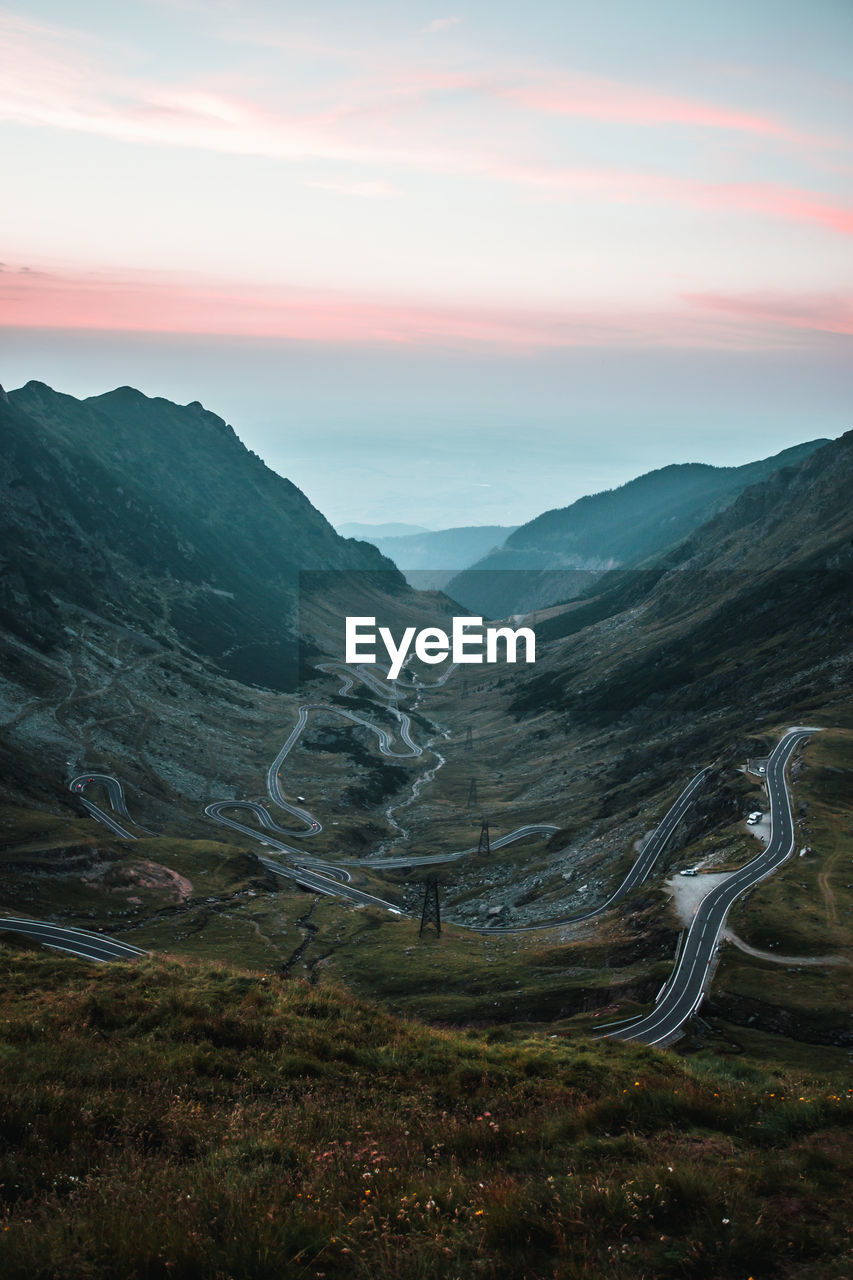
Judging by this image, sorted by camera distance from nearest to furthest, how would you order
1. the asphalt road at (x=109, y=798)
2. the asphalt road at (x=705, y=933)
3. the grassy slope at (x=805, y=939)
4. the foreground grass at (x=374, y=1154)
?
the foreground grass at (x=374, y=1154)
the grassy slope at (x=805, y=939)
the asphalt road at (x=705, y=933)
the asphalt road at (x=109, y=798)

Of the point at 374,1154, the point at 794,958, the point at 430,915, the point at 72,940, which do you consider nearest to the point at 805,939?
the point at 794,958

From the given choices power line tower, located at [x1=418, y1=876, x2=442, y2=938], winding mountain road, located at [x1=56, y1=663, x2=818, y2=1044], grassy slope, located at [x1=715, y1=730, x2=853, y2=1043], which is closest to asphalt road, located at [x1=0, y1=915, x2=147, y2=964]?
winding mountain road, located at [x1=56, y1=663, x2=818, y2=1044]

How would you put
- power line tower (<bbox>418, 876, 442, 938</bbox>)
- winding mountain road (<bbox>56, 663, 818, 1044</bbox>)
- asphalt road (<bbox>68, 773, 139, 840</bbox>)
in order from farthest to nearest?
1. asphalt road (<bbox>68, 773, 139, 840</bbox>)
2. power line tower (<bbox>418, 876, 442, 938</bbox>)
3. winding mountain road (<bbox>56, 663, 818, 1044</bbox>)

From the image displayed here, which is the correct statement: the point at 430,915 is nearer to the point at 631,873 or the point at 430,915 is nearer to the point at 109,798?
the point at 631,873

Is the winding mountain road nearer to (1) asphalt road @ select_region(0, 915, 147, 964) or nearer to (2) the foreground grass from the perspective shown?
(1) asphalt road @ select_region(0, 915, 147, 964)

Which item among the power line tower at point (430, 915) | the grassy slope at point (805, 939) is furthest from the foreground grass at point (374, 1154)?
the power line tower at point (430, 915)

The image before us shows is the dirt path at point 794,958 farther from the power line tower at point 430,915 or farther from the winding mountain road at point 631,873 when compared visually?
the power line tower at point 430,915

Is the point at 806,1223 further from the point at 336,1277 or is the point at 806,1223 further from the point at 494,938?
the point at 494,938
